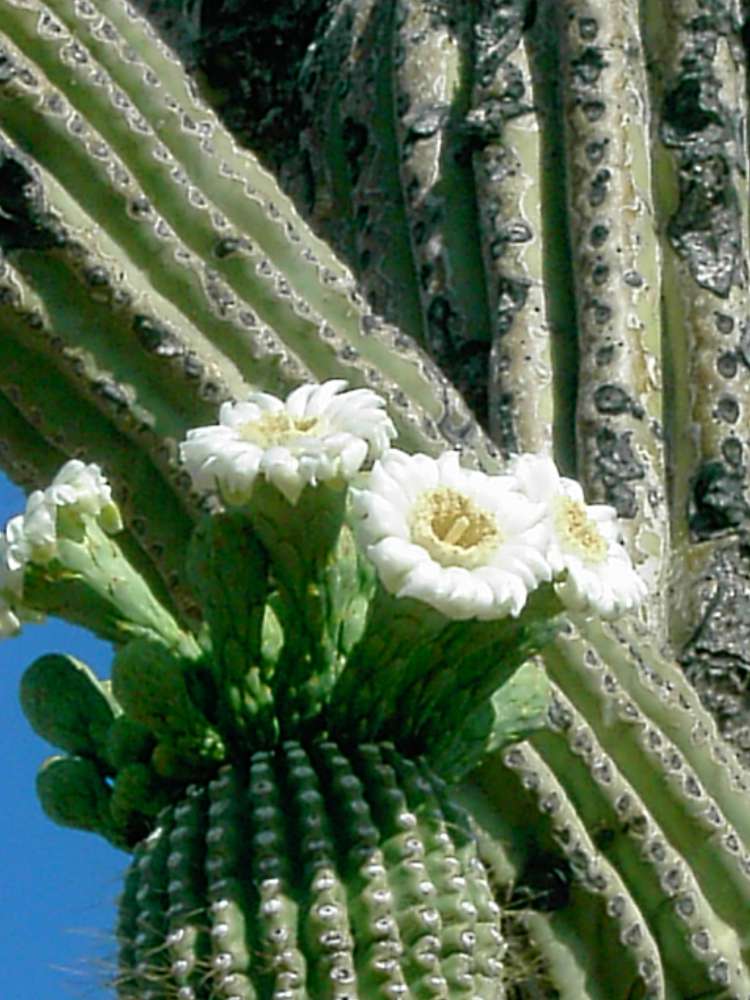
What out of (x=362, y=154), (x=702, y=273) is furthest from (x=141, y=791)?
(x=362, y=154)

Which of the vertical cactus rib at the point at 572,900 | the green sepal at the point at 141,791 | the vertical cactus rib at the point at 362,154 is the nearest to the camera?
the green sepal at the point at 141,791

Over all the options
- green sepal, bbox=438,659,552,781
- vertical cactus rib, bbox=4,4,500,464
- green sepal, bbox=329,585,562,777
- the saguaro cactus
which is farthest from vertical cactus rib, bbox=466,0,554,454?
green sepal, bbox=329,585,562,777

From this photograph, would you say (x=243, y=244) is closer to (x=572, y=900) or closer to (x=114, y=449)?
(x=114, y=449)

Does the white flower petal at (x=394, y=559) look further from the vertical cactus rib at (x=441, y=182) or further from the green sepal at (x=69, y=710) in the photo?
the vertical cactus rib at (x=441, y=182)

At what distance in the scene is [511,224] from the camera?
336 centimetres

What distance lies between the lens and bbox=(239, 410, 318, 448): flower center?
2.25m

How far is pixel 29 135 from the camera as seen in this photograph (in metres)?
2.65

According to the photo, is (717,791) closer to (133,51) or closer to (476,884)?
(476,884)

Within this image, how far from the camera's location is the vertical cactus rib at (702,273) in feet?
10.2

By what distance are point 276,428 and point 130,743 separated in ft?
1.03

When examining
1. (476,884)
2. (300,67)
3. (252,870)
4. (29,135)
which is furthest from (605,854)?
(300,67)

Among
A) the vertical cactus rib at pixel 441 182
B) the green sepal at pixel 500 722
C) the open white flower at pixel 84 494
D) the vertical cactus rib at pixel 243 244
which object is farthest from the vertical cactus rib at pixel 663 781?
the vertical cactus rib at pixel 441 182

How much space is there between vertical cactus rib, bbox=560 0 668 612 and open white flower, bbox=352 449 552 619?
84cm

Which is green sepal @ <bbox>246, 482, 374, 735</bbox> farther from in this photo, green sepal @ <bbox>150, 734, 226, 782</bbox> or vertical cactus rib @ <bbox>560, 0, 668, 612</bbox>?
vertical cactus rib @ <bbox>560, 0, 668, 612</bbox>
